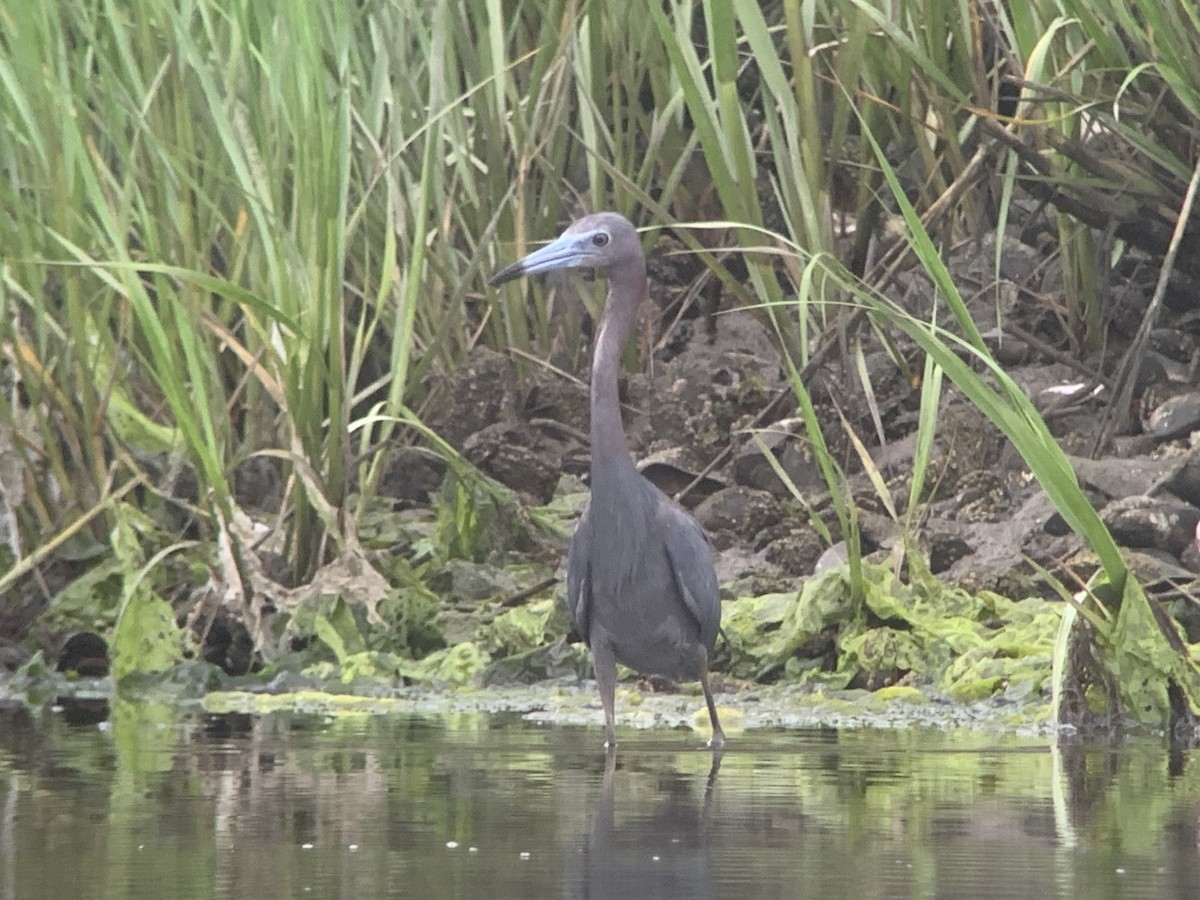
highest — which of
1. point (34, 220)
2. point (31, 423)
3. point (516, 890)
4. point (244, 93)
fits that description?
point (244, 93)

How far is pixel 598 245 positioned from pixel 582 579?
0.87 m

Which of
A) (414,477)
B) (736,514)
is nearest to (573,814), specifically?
(736,514)

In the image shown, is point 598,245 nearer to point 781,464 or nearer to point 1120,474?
point 781,464

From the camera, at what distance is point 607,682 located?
5.70m

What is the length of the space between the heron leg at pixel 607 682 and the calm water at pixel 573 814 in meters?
0.06

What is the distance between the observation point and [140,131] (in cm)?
658

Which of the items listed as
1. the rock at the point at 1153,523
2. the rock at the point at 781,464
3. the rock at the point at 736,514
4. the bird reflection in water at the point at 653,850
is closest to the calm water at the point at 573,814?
the bird reflection in water at the point at 653,850

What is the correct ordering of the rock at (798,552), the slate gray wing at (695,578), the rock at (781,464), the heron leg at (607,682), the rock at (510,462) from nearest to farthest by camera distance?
the heron leg at (607,682) → the slate gray wing at (695,578) → the rock at (798,552) → the rock at (781,464) → the rock at (510,462)

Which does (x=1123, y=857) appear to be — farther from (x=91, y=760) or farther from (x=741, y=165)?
(x=741, y=165)

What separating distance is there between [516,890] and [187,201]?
381cm

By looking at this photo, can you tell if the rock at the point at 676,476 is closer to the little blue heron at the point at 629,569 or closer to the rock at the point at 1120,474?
the rock at the point at 1120,474

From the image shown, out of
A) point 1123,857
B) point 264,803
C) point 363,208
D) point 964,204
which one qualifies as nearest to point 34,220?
point 363,208

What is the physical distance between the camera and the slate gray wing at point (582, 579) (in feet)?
19.3

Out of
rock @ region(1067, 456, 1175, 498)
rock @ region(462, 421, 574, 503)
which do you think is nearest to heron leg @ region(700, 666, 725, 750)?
rock @ region(1067, 456, 1175, 498)
